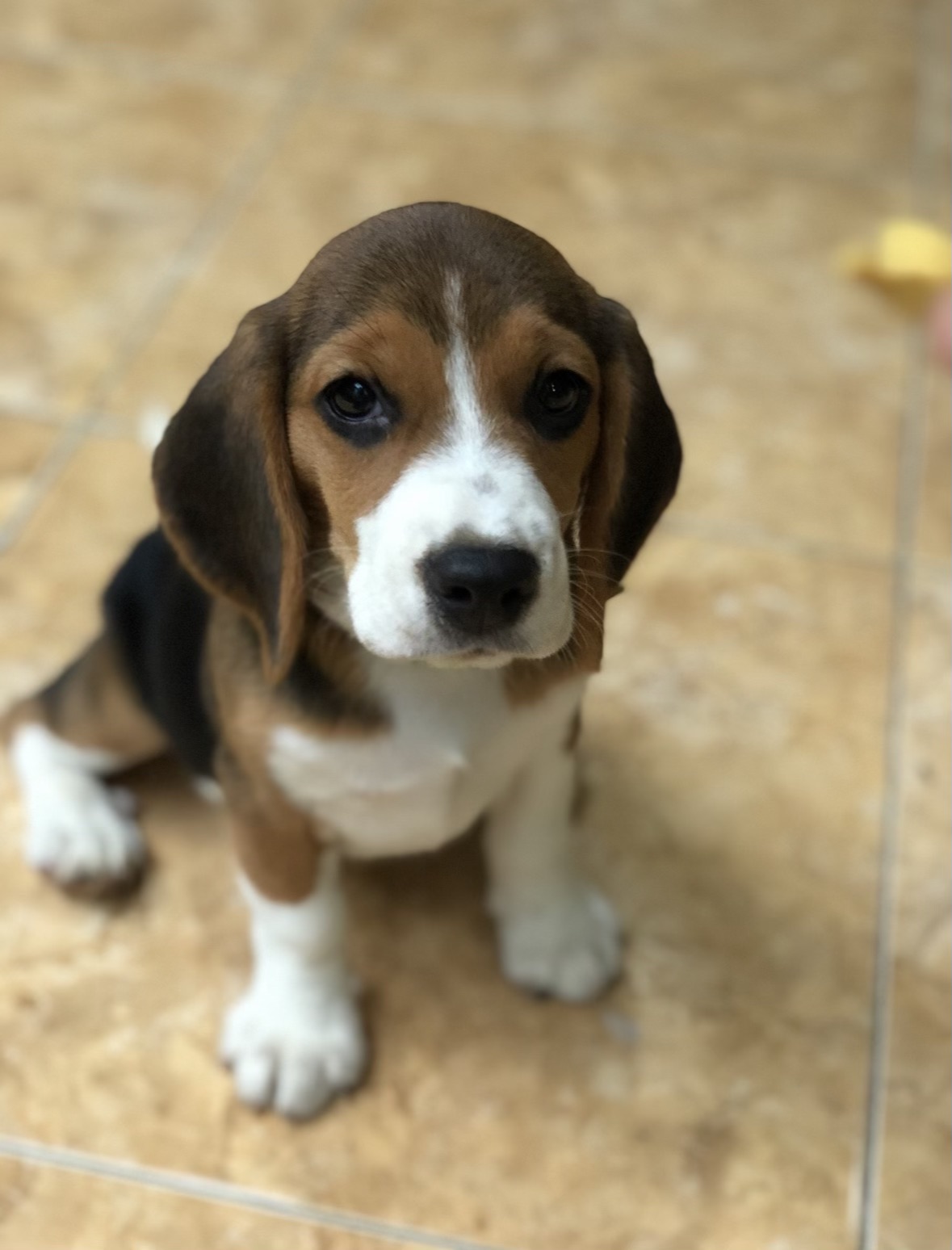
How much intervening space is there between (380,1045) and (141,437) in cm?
163

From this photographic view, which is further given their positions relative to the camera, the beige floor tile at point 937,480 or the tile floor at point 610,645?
the beige floor tile at point 937,480

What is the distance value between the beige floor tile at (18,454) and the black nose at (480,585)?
6.18 feet

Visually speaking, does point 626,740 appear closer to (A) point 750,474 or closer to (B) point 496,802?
(B) point 496,802

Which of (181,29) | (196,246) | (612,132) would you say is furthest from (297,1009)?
(181,29)

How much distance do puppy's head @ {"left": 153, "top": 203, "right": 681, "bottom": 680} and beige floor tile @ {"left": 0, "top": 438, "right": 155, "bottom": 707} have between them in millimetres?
1233

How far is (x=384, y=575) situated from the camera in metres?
1.66

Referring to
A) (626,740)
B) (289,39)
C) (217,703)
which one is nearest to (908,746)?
(626,740)

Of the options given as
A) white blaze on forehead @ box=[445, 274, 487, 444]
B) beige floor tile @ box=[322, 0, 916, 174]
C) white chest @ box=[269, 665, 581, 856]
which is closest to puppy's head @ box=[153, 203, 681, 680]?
white blaze on forehead @ box=[445, 274, 487, 444]

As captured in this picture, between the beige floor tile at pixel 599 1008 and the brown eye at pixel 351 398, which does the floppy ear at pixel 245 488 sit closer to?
the brown eye at pixel 351 398

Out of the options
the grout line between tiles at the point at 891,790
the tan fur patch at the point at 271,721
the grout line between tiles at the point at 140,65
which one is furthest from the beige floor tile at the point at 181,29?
the tan fur patch at the point at 271,721

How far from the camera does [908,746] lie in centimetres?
291

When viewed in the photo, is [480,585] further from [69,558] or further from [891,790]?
[69,558]

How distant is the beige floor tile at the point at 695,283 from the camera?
3.49 m

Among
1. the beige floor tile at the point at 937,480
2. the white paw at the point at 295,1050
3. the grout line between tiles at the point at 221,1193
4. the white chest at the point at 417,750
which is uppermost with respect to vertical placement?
the white chest at the point at 417,750
